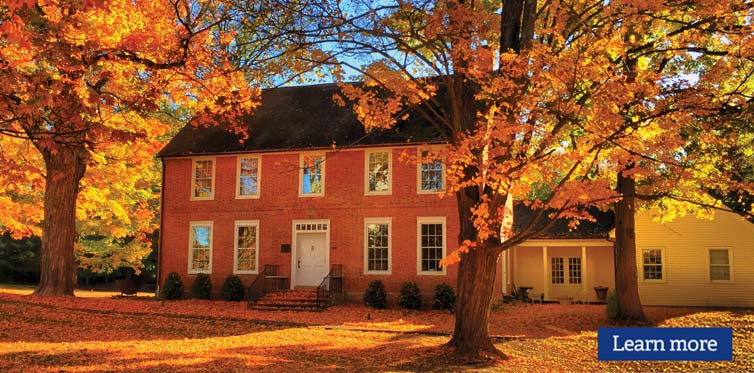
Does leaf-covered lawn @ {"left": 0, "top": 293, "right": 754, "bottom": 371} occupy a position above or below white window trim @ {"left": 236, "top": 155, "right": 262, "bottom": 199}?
below

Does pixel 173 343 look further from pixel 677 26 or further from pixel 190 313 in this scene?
pixel 677 26

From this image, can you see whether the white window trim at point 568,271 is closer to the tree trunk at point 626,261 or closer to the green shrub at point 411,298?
the green shrub at point 411,298

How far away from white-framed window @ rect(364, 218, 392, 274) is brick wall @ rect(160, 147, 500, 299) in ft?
0.58

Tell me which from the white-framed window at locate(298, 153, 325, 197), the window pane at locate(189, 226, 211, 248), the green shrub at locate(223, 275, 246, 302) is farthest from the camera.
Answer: the window pane at locate(189, 226, 211, 248)

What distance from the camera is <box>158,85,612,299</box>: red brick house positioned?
21688mm

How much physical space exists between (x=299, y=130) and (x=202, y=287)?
22.9 ft

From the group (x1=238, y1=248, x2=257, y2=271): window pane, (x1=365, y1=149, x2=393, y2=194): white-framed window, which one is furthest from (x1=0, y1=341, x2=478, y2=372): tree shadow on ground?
(x1=238, y1=248, x2=257, y2=271): window pane

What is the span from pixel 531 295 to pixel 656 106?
17.8 m

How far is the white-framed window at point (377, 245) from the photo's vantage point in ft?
71.9

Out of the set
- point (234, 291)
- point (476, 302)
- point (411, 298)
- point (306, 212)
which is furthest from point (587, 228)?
point (476, 302)

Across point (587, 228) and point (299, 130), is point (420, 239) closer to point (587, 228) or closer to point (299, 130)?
point (299, 130)

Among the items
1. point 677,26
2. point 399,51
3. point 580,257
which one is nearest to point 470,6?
point 399,51

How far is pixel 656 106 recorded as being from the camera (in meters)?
9.95

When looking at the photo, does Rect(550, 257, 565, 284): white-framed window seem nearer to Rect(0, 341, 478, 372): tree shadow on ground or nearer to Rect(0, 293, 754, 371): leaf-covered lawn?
Rect(0, 293, 754, 371): leaf-covered lawn
